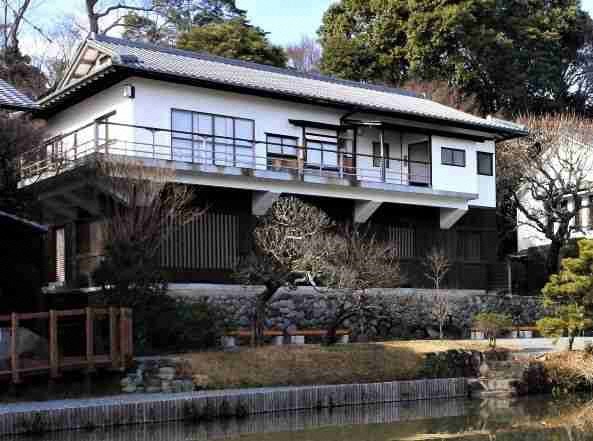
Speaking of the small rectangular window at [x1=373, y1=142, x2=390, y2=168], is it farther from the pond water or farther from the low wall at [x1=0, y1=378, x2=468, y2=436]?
the pond water

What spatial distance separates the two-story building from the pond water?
29.3ft

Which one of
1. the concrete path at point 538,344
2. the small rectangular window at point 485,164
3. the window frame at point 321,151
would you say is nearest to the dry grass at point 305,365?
the concrete path at point 538,344

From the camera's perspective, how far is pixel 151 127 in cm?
2720

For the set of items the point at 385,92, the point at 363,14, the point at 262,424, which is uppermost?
the point at 363,14

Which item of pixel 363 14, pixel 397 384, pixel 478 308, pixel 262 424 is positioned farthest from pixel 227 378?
pixel 363 14

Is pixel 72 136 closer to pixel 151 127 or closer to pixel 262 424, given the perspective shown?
pixel 151 127

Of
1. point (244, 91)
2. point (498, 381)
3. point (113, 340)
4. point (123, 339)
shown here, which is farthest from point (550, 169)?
point (113, 340)

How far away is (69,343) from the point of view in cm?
2128

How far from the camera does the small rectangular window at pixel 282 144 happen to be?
30.1 m

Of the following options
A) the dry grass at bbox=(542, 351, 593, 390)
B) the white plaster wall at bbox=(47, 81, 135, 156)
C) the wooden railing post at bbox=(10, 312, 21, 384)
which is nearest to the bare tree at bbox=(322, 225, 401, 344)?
the dry grass at bbox=(542, 351, 593, 390)

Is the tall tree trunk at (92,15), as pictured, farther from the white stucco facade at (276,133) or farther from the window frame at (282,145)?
the window frame at (282,145)

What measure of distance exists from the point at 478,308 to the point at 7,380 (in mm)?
18454

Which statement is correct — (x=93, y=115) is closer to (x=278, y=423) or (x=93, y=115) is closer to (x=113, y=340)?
(x=113, y=340)

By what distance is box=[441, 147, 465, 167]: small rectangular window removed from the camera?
33938 mm
